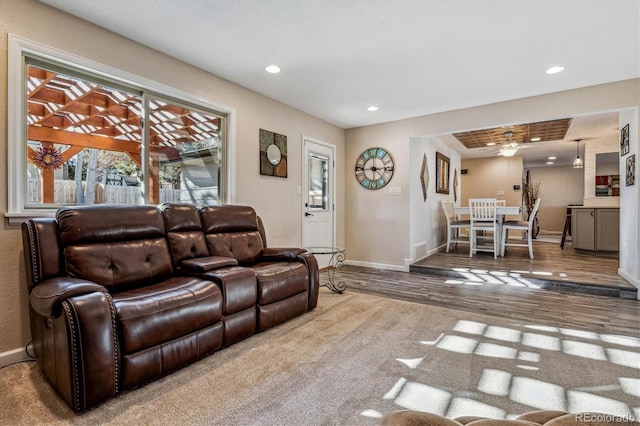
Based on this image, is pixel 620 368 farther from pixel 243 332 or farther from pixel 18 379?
pixel 18 379

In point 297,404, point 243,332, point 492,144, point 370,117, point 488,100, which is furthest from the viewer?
point 492,144

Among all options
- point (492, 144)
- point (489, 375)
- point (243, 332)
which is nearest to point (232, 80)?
point (243, 332)

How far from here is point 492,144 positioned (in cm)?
717

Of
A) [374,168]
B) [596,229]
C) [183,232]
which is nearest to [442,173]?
[374,168]

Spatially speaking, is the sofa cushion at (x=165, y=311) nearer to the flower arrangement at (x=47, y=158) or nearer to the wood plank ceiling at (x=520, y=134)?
the flower arrangement at (x=47, y=158)

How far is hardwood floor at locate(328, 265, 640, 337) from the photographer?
285cm

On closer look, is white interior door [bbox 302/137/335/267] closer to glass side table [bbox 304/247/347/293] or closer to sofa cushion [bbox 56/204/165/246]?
glass side table [bbox 304/247/347/293]

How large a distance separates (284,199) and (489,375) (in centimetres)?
310

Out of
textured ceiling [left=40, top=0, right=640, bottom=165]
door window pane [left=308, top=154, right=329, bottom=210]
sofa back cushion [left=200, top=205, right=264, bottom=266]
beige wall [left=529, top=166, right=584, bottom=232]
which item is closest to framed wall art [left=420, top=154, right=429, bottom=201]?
door window pane [left=308, top=154, right=329, bottom=210]

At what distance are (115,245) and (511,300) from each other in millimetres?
3863

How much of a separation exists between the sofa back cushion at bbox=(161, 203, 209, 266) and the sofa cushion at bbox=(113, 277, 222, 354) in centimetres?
40

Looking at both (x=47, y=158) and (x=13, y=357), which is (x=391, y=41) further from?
(x=13, y=357)

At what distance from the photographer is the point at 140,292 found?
1997mm

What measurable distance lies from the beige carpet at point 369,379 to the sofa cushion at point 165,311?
0.28m
